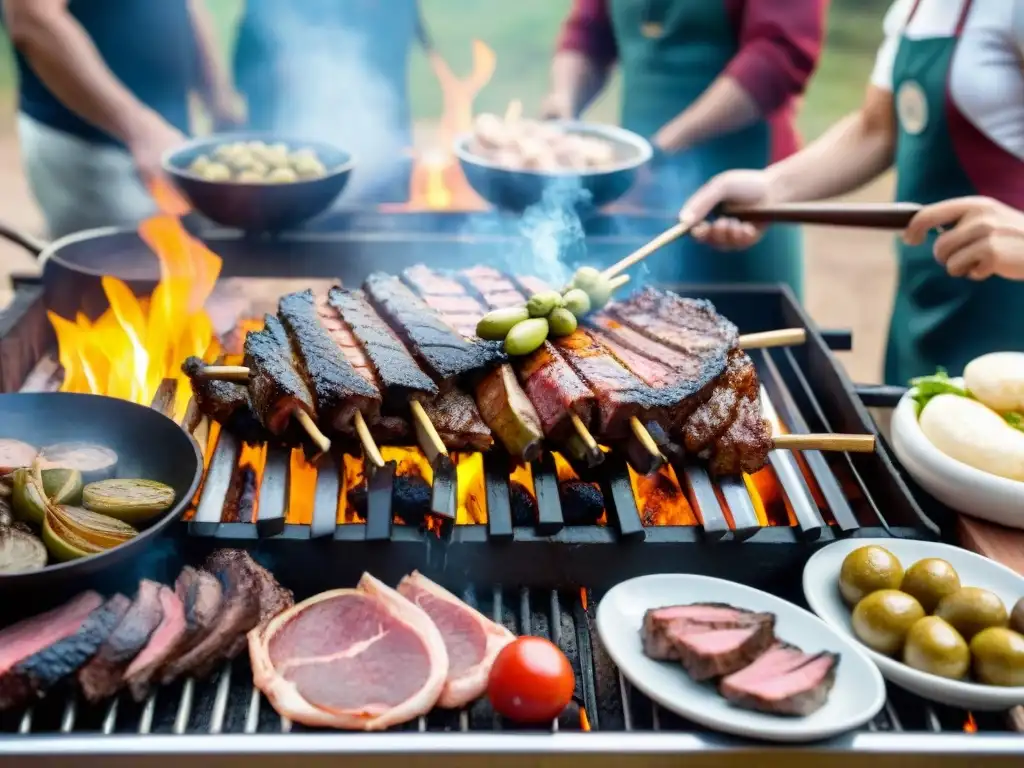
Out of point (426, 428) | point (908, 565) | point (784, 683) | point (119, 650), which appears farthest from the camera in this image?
point (426, 428)

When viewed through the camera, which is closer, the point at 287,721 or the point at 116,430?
the point at 287,721

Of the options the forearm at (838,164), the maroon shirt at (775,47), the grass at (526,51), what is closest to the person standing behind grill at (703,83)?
the maroon shirt at (775,47)

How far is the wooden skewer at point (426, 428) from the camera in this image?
2.88 m

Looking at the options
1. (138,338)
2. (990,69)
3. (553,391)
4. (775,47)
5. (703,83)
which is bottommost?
(138,338)

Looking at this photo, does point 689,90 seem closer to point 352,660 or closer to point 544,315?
point 544,315

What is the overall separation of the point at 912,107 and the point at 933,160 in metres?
0.32

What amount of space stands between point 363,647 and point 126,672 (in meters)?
0.67

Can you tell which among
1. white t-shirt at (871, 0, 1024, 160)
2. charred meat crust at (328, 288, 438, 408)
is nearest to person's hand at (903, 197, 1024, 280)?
white t-shirt at (871, 0, 1024, 160)

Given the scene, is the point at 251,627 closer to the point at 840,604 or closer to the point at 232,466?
the point at 232,466

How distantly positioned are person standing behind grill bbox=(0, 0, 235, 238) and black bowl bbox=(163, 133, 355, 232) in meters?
0.77

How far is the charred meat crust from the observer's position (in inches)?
120

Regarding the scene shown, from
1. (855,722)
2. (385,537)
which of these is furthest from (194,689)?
(855,722)

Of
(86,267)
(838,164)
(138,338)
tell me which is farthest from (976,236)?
(86,267)

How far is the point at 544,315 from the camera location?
343cm
